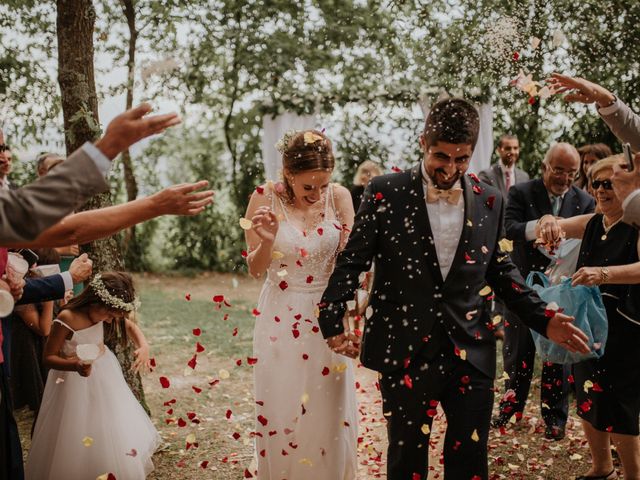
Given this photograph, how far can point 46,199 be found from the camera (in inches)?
75.6

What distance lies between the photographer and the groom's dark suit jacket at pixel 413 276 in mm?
2926

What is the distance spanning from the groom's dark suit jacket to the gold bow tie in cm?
4

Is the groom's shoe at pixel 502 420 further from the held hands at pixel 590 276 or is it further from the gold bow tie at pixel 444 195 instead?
the gold bow tie at pixel 444 195

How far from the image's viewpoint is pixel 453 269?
2.93m

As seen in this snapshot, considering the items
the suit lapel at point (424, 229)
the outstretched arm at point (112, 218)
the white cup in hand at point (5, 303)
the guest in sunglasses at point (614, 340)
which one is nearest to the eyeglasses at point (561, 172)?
the guest in sunglasses at point (614, 340)

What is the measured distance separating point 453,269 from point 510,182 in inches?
159

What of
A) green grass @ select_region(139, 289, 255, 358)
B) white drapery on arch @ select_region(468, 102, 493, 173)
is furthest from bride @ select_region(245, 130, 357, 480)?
white drapery on arch @ select_region(468, 102, 493, 173)

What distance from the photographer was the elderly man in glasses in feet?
16.8

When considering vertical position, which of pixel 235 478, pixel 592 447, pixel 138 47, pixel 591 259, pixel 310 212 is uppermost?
pixel 138 47

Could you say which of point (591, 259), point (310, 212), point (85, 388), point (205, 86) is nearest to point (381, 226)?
point (310, 212)

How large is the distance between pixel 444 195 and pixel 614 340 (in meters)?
1.54

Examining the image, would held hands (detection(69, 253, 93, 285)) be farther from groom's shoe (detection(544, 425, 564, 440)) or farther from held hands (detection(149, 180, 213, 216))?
groom's shoe (detection(544, 425, 564, 440))

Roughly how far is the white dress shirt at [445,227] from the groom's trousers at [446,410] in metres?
0.35

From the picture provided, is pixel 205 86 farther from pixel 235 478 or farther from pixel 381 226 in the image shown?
pixel 381 226
